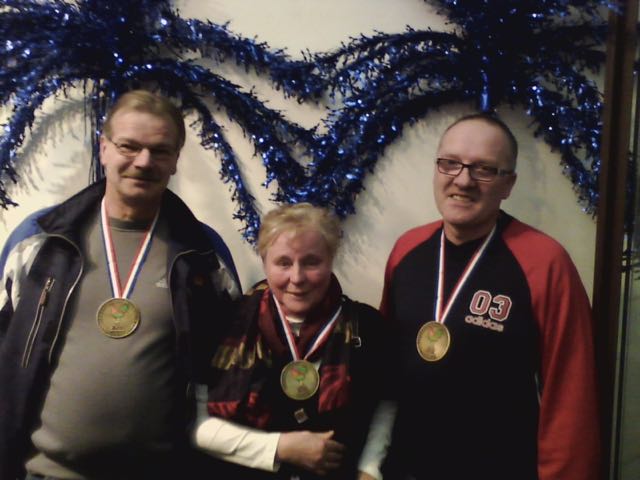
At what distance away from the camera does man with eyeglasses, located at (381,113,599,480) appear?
131 centimetres

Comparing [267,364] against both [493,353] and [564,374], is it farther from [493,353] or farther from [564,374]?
[564,374]

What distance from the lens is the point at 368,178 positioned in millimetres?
1914

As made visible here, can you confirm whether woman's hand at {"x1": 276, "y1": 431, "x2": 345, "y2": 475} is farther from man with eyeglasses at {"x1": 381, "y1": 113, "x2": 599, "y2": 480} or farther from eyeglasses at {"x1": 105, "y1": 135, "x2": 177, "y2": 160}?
eyeglasses at {"x1": 105, "y1": 135, "x2": 177, "y2": 160}

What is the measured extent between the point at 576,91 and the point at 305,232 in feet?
3.93

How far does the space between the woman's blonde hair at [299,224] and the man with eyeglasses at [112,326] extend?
9.7 inches

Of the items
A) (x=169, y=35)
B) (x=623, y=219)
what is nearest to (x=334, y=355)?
(x=623, y=219)

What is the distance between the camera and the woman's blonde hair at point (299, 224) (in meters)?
1.32

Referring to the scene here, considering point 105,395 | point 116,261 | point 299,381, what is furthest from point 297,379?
point 116,261

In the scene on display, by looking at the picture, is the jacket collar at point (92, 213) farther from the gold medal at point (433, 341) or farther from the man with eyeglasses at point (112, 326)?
the gold medal at point (433, 341)

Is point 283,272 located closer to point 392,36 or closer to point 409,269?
point 409,269

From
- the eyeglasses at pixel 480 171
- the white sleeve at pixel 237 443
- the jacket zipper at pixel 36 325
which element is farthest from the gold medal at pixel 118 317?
the eyeglasses at pixel 480 171

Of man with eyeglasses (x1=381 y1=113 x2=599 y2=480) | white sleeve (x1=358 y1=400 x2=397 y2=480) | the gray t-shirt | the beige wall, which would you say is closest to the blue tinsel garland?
the beige wall

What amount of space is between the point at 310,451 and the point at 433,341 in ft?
1.44

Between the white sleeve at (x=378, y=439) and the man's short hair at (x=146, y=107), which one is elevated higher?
the man's short hair at (x=146, y=107)
